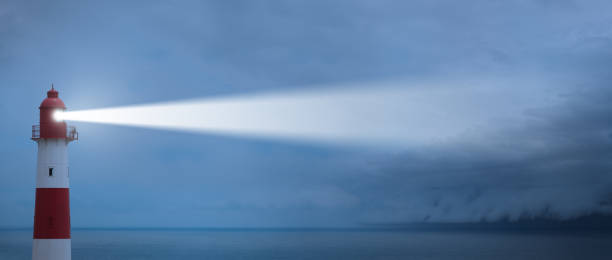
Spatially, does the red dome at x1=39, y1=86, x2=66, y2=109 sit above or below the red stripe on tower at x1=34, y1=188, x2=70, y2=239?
above

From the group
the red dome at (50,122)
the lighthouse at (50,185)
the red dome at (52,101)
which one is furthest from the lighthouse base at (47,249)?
the red dome at (52,101)

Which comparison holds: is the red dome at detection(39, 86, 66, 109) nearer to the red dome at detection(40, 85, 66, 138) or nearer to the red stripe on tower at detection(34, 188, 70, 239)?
the red dome at detection(40, 85, 66, 138)

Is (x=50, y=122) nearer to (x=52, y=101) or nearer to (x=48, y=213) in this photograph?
(x=52, y=101)

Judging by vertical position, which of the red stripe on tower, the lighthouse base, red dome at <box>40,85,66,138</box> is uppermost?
red dome at <box>40,85,66,138</box>

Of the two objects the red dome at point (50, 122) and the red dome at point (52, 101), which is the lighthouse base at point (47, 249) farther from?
the red dome at point (52, 101)

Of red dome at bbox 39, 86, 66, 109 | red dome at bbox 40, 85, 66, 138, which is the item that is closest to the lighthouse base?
red dome at bbox 40, 85, 66, 138

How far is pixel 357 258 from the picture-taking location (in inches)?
4355

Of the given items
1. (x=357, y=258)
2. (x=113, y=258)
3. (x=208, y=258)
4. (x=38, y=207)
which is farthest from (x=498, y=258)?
(x=38, y=207)

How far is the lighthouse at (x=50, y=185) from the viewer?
23.7 m

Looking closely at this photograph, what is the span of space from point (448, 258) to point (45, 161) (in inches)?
3843

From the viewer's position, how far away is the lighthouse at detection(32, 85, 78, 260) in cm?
2372

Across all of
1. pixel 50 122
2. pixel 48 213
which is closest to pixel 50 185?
pixel 48 213

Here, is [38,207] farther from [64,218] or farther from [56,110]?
[56,110]

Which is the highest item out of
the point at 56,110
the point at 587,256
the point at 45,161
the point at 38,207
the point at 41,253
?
the point at 56,110
